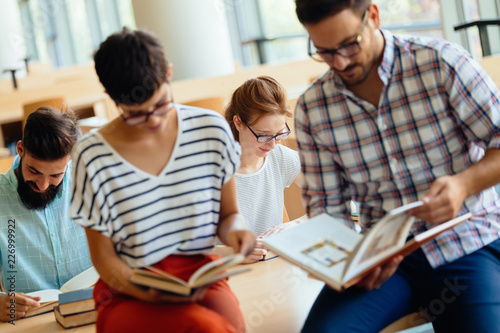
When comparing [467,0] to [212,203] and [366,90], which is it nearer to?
[366,90]

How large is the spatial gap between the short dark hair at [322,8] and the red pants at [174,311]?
2.13 feet

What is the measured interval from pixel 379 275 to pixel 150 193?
58 cm

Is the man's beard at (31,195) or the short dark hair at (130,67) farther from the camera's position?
the man's beard at (31,195)

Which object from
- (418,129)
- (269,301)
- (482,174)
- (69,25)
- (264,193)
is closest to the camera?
(482,174)

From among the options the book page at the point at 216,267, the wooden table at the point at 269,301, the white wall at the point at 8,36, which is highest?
the white wall at the point at 8,36

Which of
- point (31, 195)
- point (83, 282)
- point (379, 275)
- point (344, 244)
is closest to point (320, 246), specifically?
point (344, 244)

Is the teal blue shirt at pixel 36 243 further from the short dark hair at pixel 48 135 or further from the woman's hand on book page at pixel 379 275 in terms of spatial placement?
the woman's hand on book page at pixel 379 275

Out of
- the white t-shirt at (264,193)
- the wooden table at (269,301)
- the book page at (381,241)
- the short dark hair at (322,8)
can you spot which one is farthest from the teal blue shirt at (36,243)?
the book page at (381,241)

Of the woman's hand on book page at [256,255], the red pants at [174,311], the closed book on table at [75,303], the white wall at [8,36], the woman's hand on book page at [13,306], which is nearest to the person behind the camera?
the red pants at [174,311]

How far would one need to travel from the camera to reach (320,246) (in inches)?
55.4

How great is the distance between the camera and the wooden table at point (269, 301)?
1576 millimetres

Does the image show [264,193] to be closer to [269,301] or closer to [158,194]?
[269,301]

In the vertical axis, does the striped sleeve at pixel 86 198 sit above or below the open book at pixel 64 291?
above

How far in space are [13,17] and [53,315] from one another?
999 centimetres
